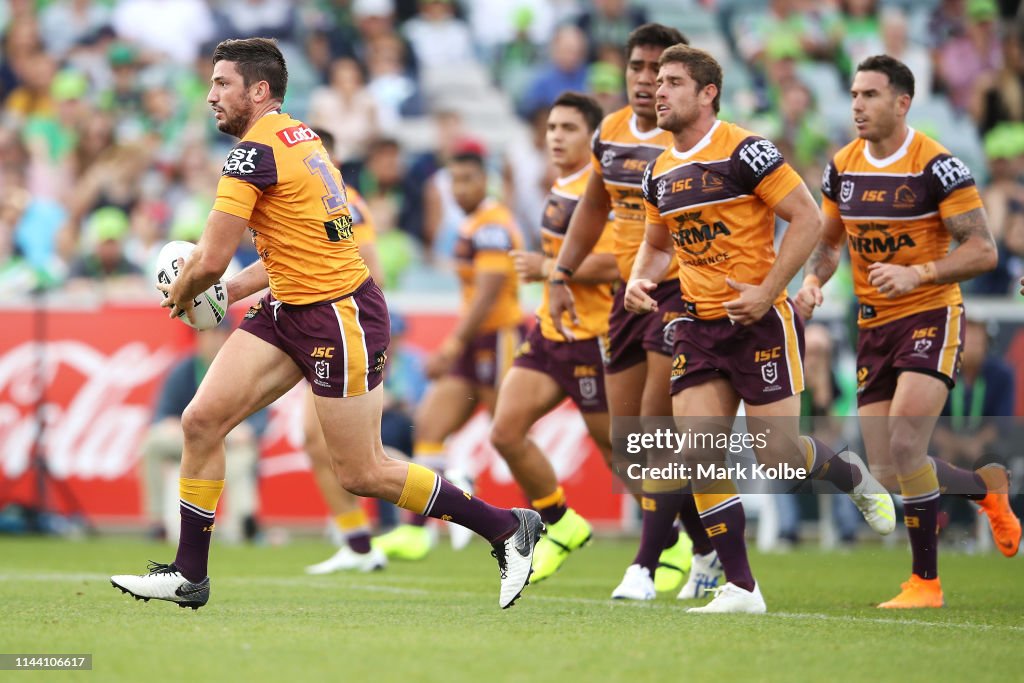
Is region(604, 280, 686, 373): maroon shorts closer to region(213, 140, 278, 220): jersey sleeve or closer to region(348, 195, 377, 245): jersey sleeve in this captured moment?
region(348, 195, 377, 245): jersey sleeve

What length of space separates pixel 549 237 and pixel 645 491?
2.22 metres

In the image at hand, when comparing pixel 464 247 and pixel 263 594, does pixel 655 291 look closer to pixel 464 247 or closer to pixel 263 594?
pixel 263 594

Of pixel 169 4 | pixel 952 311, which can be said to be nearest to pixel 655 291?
pixel 952 311

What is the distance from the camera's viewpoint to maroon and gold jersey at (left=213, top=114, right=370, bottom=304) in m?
7.25

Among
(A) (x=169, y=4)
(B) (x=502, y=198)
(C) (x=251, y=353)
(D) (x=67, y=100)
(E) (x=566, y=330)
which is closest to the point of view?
(C) (x=251, y=353)

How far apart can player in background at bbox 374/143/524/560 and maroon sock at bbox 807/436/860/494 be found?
13.8 ft

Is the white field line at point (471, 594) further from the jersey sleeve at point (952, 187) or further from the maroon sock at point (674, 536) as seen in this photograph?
the jersey sleeve at point (952, 187)

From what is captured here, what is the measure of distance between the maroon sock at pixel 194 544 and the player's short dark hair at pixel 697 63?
10.9 ft

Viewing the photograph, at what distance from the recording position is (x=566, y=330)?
1003 centimetres

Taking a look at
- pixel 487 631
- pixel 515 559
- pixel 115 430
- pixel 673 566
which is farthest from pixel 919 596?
pixel 115 430

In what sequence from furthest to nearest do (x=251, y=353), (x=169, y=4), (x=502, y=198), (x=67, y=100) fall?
(x=169, y=4), (x=67, y=100), (x=502, y=198), (x=251, y=353)

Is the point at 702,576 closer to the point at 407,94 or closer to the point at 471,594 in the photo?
the point at 471,594

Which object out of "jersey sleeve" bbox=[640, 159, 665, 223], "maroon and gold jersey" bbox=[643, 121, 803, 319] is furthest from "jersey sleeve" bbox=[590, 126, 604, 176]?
"maroon and gold jersey" bbox=[643, 121, 803, 319]

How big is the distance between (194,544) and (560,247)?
Answer: 368cm
